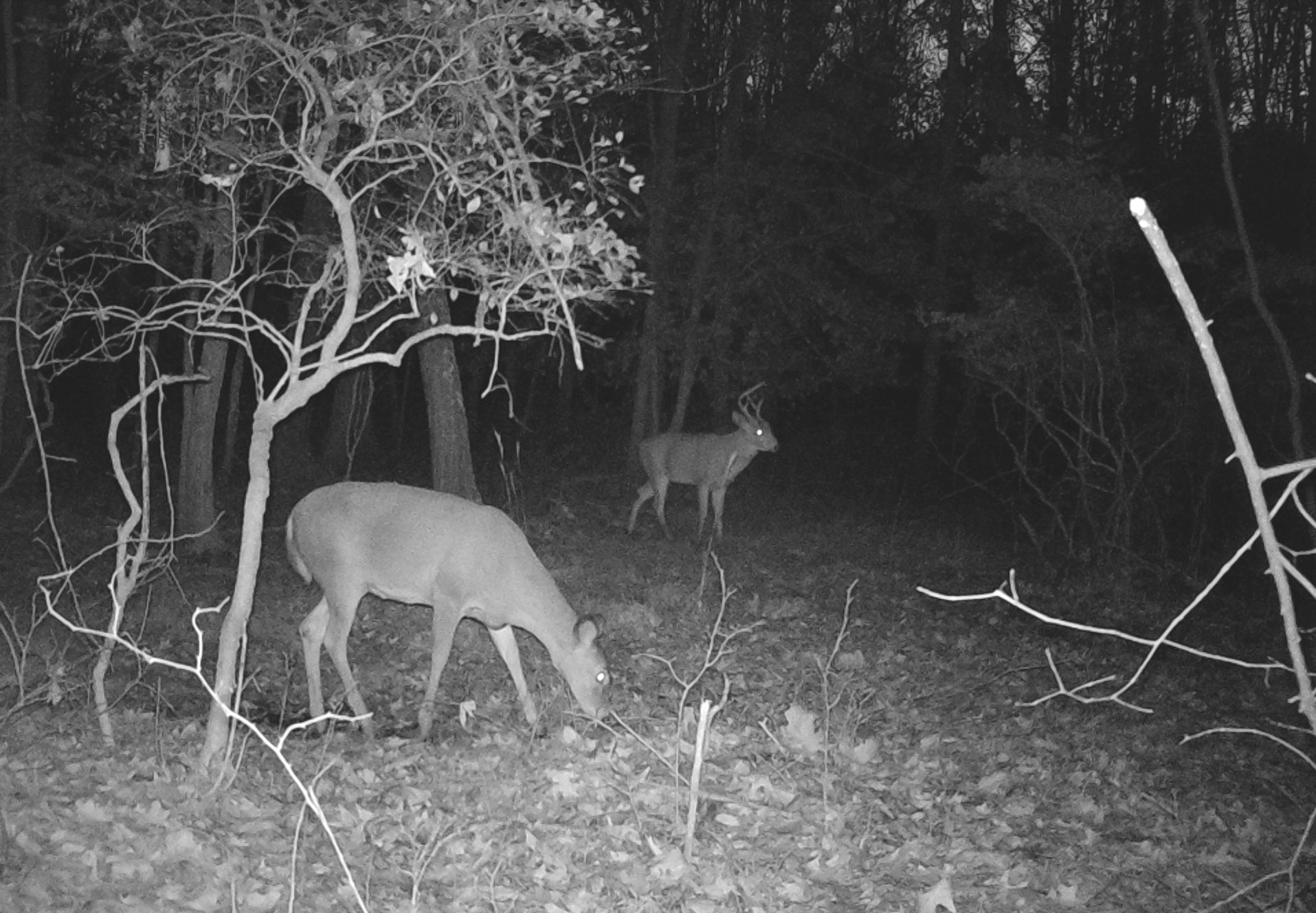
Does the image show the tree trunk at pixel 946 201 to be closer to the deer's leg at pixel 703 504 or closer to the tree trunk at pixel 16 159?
the deer's leg at pixel 703 504

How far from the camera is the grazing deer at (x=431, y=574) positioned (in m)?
8.38

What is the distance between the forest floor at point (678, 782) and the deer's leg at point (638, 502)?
5.43 meters

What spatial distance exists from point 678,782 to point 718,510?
33.9 ft

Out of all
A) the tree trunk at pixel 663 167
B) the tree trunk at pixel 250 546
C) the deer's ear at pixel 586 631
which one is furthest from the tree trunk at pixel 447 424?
the tree trunk at pixel 250 546

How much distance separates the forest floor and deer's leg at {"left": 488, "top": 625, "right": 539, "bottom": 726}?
0.38 ft

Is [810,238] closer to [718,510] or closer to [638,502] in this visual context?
[718,510]

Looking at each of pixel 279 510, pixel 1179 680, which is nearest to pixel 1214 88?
pixel 1179 680

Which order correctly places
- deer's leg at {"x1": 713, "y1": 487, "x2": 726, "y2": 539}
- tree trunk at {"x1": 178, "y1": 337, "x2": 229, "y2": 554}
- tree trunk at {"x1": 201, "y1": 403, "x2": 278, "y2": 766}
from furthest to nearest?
deer's leg at {"x1": 713, "y1": 487, "x2": 726, "y2": 539}, tree trunk at {"x1": 178, "y1": 337, "x2": 229, "y2": 554}, tree trunk at {"x1": 201, "y1": 403, "x2": 278, "y2": 766}

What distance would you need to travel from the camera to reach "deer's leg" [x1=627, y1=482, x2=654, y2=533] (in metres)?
17.0

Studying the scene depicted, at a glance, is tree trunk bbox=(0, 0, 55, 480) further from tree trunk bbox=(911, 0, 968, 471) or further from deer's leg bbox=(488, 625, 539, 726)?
tree trunk bbox=(911, 0, 968, 471)

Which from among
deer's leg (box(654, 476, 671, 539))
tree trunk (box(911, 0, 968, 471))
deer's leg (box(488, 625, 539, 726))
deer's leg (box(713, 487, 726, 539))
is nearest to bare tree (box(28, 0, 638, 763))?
deer's leg (box(488, 625, 539, 726))

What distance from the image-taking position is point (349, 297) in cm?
598

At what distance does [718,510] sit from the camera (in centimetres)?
1689

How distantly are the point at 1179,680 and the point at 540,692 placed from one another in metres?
5.27
